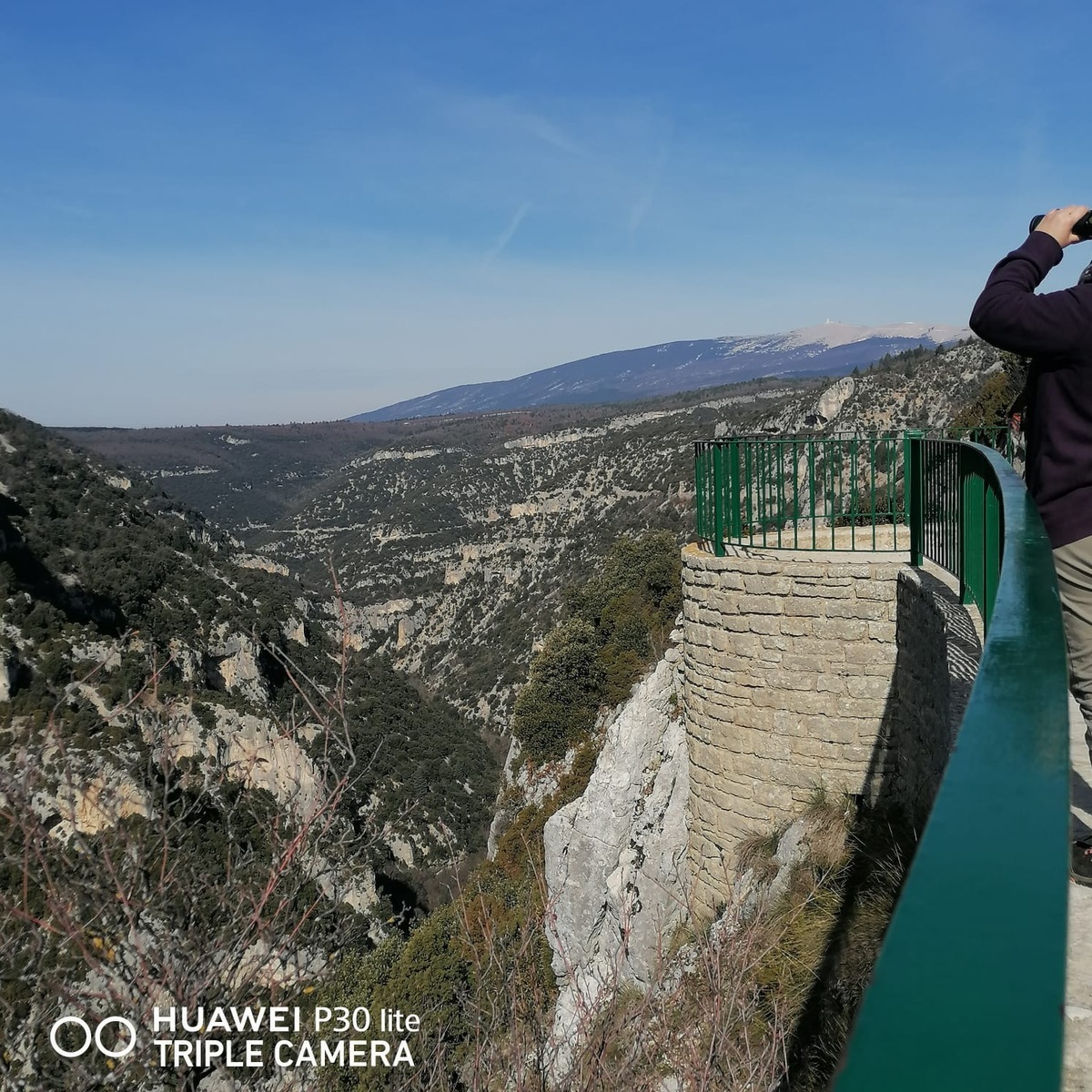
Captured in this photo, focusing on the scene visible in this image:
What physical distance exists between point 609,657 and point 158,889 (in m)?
19.4

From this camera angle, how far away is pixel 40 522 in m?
36.0

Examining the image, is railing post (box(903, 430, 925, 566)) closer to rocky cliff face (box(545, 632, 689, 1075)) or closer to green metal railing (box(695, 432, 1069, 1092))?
rocky cliff face (box(545, 632, 689, 1075))

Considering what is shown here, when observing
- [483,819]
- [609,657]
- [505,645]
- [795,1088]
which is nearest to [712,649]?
[795,1088]

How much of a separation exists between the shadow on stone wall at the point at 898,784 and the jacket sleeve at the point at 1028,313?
1.86m

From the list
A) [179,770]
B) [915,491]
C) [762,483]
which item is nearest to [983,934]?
[915,491]

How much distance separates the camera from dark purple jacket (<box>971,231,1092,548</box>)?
2.30 metres

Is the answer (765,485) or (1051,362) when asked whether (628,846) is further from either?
(1051,362)

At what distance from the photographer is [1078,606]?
2.52 m

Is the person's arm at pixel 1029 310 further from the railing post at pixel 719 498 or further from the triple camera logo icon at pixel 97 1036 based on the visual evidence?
the triple camera logo icon at pixel 97 1036

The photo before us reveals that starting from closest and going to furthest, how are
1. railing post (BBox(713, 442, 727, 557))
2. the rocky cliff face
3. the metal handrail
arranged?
1. the metal handrail
2. railing post (BBox(713, 442, 727, 557))
3. the rocky cliff face

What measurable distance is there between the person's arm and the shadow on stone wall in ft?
6.12

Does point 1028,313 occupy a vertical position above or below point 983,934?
above

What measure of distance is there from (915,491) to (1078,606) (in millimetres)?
3270

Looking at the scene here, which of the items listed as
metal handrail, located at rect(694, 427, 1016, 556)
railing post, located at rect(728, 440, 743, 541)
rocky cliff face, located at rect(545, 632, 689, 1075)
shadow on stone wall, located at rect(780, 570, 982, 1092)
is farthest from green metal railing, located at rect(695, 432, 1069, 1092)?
rocky cliff face, located at rect(545, 632, 689, 1075)
